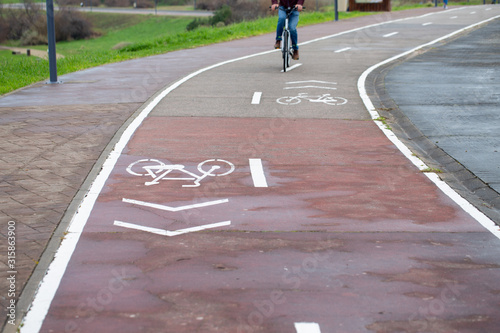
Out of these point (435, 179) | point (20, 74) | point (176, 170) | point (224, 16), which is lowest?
point (435, 179)

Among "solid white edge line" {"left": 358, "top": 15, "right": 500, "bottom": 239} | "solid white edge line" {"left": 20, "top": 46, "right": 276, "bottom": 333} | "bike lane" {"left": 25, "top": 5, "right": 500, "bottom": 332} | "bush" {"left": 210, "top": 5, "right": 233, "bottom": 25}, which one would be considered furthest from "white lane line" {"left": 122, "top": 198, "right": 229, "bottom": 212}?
"bush" {"left": 210, "top": 5, "right": 233, "bottom": 25}

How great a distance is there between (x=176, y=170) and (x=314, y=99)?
238 inches

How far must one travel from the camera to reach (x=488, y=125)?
12.0m

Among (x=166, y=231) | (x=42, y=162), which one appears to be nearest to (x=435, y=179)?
(x=166, y=231)

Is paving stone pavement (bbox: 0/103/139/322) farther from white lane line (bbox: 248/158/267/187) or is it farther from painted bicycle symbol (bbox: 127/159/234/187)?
white lane line (bbox: 248/158/267/187)

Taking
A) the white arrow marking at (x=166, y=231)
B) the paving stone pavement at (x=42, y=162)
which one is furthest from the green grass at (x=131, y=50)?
the white arrow marking at (x=166, y=231)

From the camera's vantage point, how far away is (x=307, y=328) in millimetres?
4789

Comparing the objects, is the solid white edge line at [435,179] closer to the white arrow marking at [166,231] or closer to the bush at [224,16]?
the white arrow marking at [166,231]

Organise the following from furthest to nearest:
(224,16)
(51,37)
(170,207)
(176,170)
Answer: (224,16), (51,37), (176,170), (170,207)

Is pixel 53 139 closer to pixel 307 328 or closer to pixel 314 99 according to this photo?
pixel 314 99

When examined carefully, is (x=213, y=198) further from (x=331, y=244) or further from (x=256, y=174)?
(x=331, y=244)

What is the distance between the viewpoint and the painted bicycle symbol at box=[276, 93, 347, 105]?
14.1 m

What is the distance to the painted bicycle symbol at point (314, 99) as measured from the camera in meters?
14.1

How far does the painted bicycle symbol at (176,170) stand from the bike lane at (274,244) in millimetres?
24
